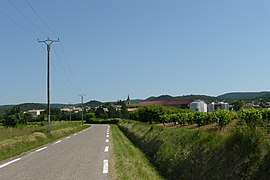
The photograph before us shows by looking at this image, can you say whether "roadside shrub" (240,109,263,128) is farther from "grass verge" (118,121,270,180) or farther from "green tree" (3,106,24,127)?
"green tree" (3,106,24,127)

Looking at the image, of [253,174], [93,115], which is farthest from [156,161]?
[93,115]

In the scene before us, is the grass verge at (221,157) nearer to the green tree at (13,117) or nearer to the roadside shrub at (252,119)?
the roadside shrub at (252,119)

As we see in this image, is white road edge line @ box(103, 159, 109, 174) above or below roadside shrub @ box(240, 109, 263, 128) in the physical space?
below

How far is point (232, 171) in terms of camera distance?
341 inches

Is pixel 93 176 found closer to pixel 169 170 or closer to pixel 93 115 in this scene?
pixel 169 170

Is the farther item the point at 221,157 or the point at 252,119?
the point at 252,119

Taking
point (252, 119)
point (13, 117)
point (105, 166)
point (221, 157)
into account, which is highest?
point (252, 119)

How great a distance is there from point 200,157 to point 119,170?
2.49 metres

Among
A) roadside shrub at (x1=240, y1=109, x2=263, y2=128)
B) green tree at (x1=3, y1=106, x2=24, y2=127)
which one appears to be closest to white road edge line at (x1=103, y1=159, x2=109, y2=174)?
roadside shrub at (x1=240, y1=109, x2=263, y2=128)

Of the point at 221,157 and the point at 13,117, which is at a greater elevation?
the point at 13,117

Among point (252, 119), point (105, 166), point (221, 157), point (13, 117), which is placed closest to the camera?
point (221, 157)

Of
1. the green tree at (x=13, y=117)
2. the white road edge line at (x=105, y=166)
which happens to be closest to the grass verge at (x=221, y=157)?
the white road edge line at (x=105, y=166)

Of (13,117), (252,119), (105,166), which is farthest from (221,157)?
(13,117)

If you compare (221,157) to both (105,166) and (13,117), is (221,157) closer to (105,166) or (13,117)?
(105,166)
